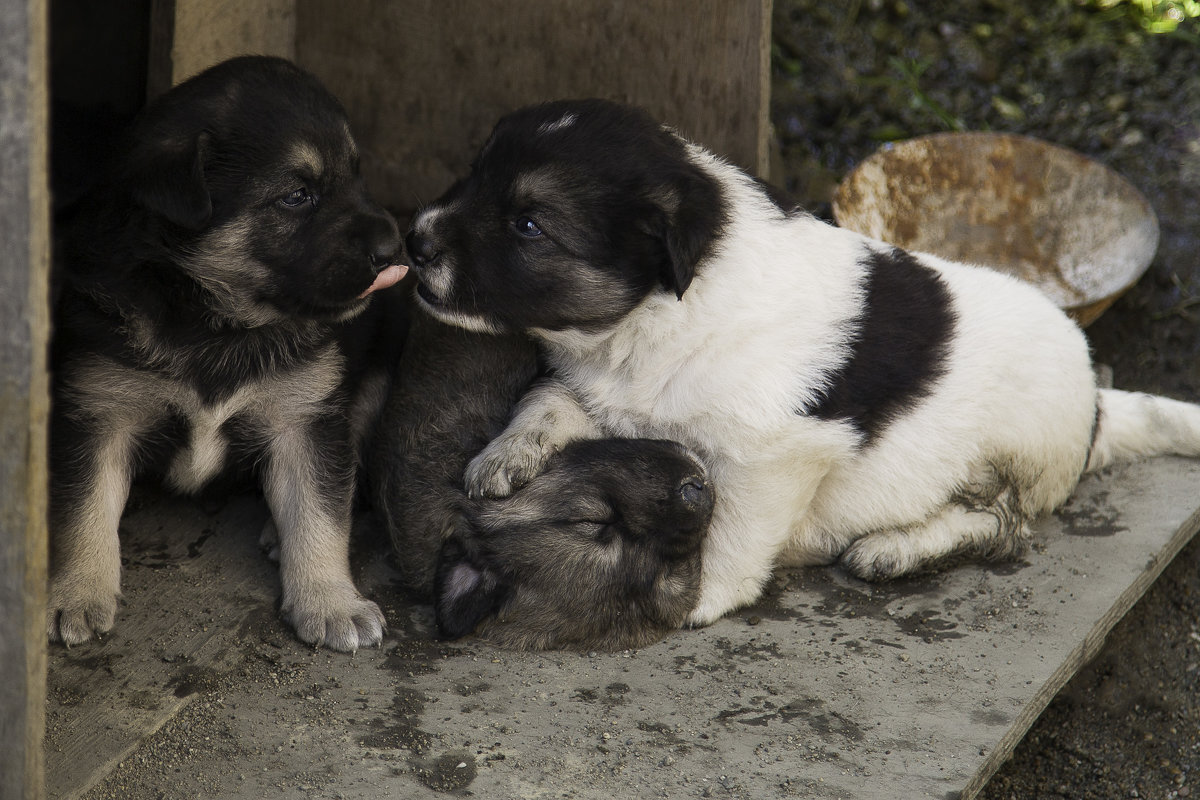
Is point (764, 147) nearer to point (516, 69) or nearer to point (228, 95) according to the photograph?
point (516, 69)

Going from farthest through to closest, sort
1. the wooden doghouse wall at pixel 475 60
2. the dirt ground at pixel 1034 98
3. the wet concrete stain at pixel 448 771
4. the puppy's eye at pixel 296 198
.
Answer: the dirt ground at pixel 1034 98, the wooden doghouse wall at pixel 475 60, the puppy's eye at pixel 296 198, the wet concrete stain at pixel 448 771

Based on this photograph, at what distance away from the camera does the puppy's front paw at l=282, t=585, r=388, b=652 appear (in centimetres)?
425

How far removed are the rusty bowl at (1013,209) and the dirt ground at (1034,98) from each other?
662 millimetres

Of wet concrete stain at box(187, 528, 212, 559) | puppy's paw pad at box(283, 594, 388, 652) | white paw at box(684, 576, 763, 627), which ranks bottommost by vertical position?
wet concrete stain at box(187, 528, 212, 559)

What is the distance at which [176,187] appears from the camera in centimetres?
379

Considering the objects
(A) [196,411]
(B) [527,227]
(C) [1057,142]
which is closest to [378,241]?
(B) [527,227]

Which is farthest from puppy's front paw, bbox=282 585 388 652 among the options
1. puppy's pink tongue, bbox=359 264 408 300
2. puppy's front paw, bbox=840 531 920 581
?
puppy's front paw, bbox=840 531 920 581

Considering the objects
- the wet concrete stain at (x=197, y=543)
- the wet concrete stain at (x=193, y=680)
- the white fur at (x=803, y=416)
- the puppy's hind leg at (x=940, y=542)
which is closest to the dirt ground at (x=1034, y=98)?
the white fur at (x=803, y=416)

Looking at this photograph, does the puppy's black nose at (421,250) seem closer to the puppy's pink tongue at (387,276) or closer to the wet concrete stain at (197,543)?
the puppy's pink tongue at (387,276)

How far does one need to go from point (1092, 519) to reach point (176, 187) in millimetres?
4033

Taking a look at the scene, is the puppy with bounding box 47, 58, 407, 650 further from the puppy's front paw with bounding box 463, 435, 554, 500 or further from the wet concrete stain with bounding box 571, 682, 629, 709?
the wet concrete stain with bounding box 571, 682, 629, 709

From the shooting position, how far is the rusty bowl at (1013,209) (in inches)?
277

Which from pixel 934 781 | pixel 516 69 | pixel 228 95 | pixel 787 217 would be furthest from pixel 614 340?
pixel 516 69

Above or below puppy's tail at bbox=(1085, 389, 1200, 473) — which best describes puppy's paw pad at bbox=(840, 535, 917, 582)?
below
